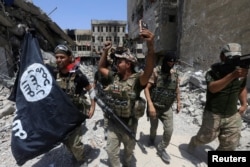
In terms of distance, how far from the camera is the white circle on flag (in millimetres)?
2701

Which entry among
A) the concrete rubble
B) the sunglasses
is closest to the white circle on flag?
the sunglasses

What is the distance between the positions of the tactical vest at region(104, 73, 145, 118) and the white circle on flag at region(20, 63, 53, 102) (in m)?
0.75

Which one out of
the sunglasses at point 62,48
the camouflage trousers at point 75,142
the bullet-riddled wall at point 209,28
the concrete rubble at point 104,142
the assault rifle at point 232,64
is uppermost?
the bullet-riddled wall at point 209,28

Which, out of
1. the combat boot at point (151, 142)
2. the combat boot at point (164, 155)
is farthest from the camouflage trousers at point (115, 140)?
the combat boot at point (151, 142)

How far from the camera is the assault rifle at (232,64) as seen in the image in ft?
8.04

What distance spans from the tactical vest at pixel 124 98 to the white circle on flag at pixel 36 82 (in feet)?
2.46

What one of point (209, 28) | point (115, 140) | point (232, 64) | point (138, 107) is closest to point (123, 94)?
→ point (138, 107)

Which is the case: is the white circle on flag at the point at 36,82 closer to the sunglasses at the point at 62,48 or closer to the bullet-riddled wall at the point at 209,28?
the sunglasses at the point at 62,48

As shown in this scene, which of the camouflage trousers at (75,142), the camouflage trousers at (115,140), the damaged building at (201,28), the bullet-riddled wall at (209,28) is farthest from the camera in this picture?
the damaged building at (201,28)

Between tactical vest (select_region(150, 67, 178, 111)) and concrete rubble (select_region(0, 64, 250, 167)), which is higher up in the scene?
tactical vest (select_region(150, 67, 178, 111))

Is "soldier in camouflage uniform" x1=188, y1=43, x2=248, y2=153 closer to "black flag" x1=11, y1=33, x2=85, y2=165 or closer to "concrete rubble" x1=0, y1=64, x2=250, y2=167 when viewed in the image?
"concrete rubble" x1=0, y1=64, x2=250, y2=167

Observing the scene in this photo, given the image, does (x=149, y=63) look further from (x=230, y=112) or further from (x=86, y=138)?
(x=86, y=138)

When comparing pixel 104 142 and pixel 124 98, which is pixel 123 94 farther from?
pixel 104 142

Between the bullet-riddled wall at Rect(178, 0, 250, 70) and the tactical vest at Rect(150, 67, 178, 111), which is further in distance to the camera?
the bullet-riddled wall at Rect(178, 0, 250, 70)
